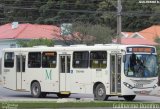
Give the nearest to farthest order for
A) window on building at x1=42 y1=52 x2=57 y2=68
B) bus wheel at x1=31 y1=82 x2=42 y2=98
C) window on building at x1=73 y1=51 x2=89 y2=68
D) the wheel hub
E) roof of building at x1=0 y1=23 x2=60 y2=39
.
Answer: the wheel hub → window on building at x1=73 y1=51 x2=89 y2=68 → window on building at x1=42 y1=52 x2=57 y2=68 → bus wheel at x1=31 y1=82 x2=42 y2=98 → roof of building at x1=0 y1=23 x2=60 y2=39

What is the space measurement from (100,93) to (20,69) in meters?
6.99

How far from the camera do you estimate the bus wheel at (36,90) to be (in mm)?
32438

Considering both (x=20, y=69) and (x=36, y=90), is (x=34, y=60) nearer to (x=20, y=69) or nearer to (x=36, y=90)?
(x=20, y=69)

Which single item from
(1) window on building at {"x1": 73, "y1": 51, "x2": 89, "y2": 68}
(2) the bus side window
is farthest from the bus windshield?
(2) the bus side window

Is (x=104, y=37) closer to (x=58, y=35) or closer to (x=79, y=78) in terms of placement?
(x=58, y=35)

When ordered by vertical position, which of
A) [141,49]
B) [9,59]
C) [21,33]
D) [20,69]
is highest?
[21,33]

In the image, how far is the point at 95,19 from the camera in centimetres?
8775

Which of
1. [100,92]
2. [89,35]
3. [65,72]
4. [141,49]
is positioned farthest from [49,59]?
[89,35]

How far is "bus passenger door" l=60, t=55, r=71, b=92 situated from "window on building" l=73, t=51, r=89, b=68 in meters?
0.57

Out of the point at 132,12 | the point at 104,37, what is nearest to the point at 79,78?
the point at 104,37

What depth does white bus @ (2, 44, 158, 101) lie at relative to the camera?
1101 inches

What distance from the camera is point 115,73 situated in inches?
1109

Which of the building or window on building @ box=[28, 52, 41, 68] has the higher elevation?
the building

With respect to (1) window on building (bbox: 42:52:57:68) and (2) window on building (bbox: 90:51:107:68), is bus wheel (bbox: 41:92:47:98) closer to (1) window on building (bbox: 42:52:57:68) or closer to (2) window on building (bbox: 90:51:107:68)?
(1) window on building (bbox: 42:52:57:68)
